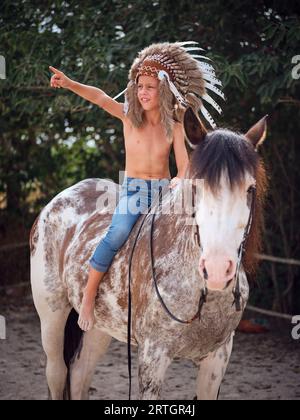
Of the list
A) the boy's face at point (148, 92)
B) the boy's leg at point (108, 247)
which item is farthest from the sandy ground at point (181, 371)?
the boy's face at point (148, 92)

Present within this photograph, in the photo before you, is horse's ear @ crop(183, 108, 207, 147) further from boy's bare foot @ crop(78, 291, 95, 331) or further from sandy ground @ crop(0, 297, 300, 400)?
sandy ground @ crop(0, 297, 300, 400)

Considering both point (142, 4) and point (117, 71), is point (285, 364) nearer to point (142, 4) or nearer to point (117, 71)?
point (117, 71)

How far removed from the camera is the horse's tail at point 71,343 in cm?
402

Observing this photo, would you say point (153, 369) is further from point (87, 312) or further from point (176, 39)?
point (176, 39)

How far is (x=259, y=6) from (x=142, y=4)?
117cm

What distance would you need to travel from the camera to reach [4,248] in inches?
330

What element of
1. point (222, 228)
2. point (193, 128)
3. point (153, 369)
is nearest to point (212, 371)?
point (153, 369)

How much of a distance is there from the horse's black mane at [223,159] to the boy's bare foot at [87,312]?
1116mm

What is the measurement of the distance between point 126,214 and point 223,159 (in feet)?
2.90

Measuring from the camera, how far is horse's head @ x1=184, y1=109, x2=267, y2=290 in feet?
8.05

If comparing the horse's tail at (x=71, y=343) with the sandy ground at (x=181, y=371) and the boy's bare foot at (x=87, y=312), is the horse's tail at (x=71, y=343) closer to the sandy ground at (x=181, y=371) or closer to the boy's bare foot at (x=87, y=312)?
the boy's bare foot at (x=87, y=312)

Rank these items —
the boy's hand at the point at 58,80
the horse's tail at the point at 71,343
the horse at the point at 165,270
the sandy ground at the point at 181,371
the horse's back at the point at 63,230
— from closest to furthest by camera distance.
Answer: the horse at the point at 165,270 → the boy's hand at the point at 58,80 → the horse's back at the point at 63,230 → the horse's tail at the point at 71,343 → the sandy ground at the point at 181,371
